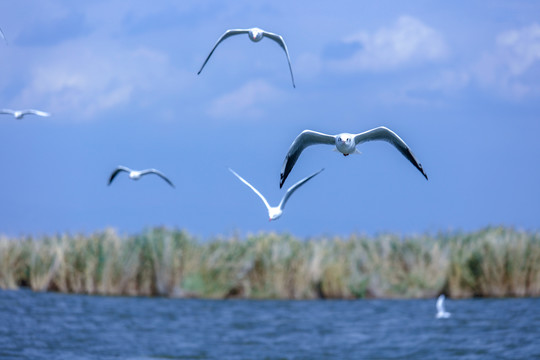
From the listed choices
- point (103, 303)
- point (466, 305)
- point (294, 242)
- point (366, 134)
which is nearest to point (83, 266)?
point (103, 303)

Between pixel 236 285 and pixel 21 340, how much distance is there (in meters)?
6.09

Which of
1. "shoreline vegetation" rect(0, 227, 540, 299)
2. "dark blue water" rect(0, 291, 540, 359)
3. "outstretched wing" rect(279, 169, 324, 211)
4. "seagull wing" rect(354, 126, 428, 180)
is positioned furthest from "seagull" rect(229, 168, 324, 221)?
"shoreline vegetation" rect(0, 227, 540, 299)

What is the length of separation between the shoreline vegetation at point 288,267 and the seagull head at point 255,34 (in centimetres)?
1160

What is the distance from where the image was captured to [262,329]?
20.5 metres

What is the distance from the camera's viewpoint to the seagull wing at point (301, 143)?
7.82 m

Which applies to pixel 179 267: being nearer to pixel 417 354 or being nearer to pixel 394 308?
pixel 394 308

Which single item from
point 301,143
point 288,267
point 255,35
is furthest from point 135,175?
point 288,267

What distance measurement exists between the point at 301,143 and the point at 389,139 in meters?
0.92

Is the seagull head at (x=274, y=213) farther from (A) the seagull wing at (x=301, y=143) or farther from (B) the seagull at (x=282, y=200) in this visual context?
(A) the seagull wing at (x=301, y=143)

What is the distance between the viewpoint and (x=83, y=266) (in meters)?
23.2

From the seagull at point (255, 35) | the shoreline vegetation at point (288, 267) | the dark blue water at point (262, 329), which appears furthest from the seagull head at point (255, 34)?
the shoreline vegetation at point (288, 267)

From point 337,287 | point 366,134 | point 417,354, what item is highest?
point 366,134

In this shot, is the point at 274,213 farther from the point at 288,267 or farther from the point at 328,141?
the point at 288,267

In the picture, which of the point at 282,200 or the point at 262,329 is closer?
the point at 282,200
